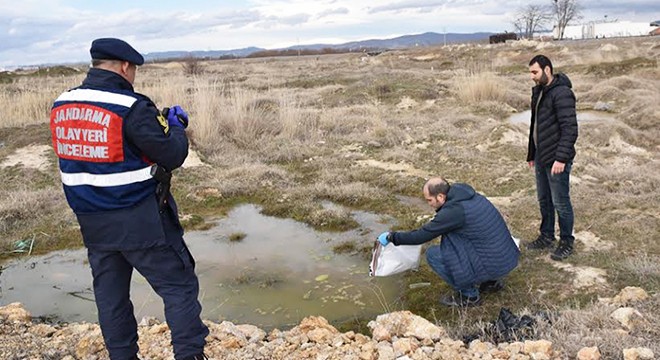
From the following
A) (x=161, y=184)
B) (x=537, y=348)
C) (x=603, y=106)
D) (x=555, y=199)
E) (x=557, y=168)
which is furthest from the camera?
(x=603, y=106)

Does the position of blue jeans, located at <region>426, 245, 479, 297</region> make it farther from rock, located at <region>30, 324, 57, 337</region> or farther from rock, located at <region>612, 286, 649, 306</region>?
rock, located at <region>30, 324, 57, 337</region>

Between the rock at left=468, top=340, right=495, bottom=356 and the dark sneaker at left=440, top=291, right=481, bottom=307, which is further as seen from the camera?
the dark sneaker at left=440, top=291, right=481, bottom=307

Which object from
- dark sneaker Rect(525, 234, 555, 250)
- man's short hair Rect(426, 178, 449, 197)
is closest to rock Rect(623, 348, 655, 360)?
man's short hair Rect(426, 178, 449, 197)

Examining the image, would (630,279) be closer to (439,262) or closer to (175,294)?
(439,262)

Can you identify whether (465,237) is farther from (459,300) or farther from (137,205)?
(137,205)

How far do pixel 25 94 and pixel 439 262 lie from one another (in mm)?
10499

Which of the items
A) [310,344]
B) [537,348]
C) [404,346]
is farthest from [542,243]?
[310,344]

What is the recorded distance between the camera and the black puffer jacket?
11.8 ft

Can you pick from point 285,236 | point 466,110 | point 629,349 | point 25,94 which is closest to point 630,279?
point 629,349

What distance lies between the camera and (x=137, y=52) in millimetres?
2211

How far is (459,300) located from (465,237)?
0.48m

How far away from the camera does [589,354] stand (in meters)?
2.39

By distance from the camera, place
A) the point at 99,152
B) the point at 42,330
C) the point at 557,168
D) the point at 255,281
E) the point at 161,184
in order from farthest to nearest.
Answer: the point at 255,281
the point at 557,168
the point at 42,330
the point at 161,184
the point at 99,152

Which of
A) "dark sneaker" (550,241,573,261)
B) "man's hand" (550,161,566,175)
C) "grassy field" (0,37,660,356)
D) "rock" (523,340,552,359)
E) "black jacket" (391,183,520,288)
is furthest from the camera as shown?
"dark sneaker" (550,241,573,261)
